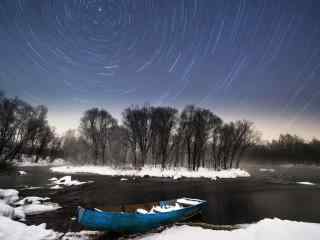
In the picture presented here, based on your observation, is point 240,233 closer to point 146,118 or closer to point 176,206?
point 176,206

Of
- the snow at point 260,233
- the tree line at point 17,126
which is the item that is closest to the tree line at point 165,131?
the tree line at point 17,126

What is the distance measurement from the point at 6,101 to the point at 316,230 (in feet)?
178

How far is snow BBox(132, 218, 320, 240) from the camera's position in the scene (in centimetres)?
1027

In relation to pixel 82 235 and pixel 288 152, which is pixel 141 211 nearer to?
pixel 82 235

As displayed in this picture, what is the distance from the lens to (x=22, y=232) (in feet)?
35.1

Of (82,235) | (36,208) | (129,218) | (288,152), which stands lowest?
(82,235)

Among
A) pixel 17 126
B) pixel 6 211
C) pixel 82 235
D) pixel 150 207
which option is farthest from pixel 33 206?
pixel 17 126

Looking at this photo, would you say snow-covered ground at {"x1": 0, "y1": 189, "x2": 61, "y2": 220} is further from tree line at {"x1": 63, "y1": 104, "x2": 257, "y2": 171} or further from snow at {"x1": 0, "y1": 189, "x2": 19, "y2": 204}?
tree line at {"x1": 63, "y1": 104, "x2": 257, "y2": 171}

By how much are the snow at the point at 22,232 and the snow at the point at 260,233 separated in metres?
4.75

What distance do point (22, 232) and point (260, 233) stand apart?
462 inches

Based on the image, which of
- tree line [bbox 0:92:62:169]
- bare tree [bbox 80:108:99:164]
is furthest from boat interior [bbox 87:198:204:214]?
bare tree [bbox 80:108:99:164]

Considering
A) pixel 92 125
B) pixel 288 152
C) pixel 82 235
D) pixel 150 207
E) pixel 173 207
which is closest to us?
pixel 82 235

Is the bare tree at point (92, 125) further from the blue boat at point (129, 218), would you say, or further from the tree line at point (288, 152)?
the tree line at point (288, 152)

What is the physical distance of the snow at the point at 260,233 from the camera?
10266 millimetres
